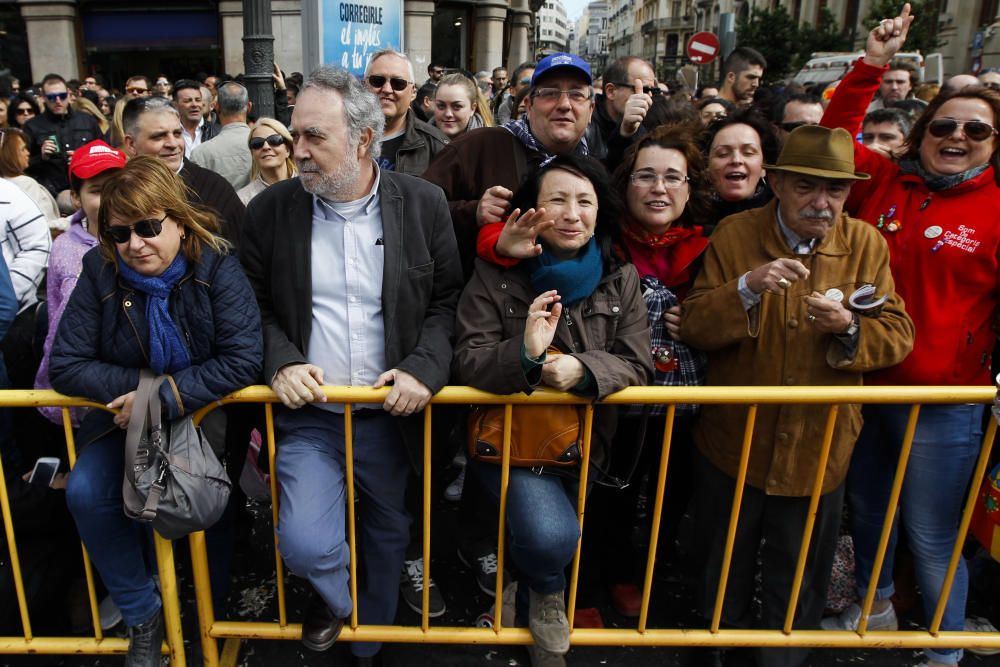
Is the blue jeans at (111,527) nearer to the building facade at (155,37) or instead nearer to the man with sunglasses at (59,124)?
the man with sunglasses at (59,124)

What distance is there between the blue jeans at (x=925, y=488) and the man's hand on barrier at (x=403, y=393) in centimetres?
189

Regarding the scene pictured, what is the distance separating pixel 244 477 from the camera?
338cm

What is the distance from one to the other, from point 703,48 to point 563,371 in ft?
41.9

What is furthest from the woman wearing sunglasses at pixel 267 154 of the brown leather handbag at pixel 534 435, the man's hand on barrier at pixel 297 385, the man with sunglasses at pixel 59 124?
the man with sunglasses at pixel 59 124

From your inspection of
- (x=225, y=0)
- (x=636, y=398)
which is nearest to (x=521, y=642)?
(x=636, y=398)

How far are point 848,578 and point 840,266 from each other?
63.0 inches

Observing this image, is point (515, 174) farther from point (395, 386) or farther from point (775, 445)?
point (775, 445)

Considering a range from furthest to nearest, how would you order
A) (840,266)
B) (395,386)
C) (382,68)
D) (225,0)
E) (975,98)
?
(225,0), (382,68), (975,98), (840,266), (395,386)

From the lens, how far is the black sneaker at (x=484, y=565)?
3291 mm

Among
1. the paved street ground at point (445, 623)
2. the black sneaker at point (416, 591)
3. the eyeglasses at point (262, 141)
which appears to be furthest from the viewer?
the eyeglasses at point (262, 141)

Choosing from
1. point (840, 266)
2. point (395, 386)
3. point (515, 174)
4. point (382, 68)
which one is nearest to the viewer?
point (395, 386)

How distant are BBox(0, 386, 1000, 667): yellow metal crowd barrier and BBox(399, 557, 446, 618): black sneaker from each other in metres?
0.45

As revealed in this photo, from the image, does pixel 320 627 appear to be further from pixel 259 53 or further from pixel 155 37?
pixel 155 37

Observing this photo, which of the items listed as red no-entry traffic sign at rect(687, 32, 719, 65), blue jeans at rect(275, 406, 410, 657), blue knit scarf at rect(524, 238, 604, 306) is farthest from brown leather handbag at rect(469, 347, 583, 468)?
red no-entry traffic sign at rect(687, 32, 719, 65)
